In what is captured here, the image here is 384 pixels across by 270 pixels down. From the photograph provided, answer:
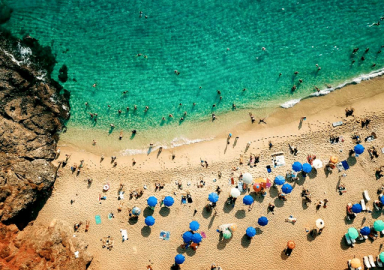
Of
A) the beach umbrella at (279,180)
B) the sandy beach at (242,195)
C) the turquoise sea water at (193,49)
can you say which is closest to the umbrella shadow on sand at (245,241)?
the sandy beach at (242,195)

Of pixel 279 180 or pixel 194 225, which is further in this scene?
pixel 279 180

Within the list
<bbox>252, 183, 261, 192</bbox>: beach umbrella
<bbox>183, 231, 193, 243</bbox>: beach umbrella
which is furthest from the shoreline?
<bbox>183, 231, 193, 243</bbox>: beach umbrella

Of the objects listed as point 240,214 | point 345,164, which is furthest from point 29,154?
point 345,164

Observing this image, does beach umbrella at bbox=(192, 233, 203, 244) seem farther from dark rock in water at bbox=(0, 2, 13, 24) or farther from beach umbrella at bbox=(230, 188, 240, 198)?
dark rock in water at bbox=(0, 2, 13, 24)

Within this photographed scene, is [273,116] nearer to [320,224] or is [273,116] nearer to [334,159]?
[334,159]

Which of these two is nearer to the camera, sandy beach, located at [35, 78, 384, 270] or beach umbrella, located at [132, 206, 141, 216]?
beach umbrella, located at [132, 206, 141, 216]

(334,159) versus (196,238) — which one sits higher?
(334,159)
